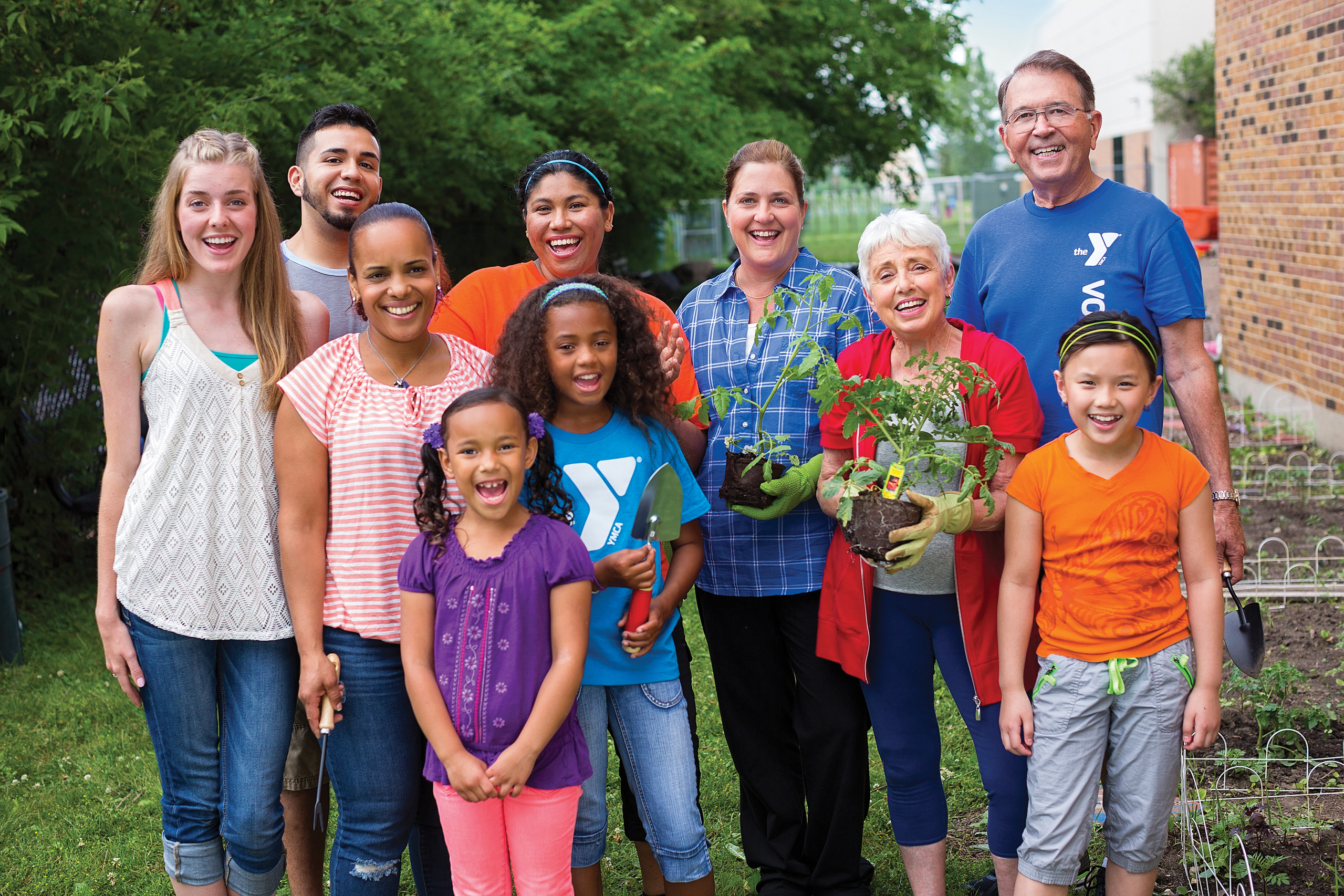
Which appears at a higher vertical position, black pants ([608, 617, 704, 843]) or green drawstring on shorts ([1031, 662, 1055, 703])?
green drawstring on shorts ([1031, 662, 1055, 703])

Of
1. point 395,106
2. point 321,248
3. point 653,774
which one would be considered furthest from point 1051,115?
point 395,106

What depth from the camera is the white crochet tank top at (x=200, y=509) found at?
2.55 m

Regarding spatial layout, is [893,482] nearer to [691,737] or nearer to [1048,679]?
[1048,679]

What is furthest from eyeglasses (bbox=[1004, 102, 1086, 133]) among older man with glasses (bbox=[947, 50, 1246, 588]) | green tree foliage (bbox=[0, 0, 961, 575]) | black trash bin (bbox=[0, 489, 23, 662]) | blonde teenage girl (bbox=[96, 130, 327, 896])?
black trash bin (bbox=[0, 489, 23, 662])

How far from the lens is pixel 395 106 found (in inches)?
358

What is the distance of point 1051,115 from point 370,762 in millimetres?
2397

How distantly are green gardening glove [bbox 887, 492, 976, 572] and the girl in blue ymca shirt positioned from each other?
521 mm

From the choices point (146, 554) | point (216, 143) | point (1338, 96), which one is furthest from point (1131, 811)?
point (1338, 96)

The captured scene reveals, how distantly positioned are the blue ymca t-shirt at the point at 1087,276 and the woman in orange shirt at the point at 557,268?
2.99ft

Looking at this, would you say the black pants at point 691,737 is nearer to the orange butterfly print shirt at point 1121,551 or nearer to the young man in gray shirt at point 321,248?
the young man in gray shirt at point 321,248

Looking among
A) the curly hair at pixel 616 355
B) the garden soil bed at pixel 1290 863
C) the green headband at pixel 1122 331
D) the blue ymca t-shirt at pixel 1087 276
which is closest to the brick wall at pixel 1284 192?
the garden soil bed at pixel 1290 863

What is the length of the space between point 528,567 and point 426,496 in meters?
0.28

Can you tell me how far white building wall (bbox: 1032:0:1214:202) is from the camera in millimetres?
37250

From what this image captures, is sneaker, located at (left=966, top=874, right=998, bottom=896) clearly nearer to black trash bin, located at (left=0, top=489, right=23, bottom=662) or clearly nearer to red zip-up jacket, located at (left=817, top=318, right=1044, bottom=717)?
red zip-up jacket, located at (left=817, top=318, right=1044, bottom=717)
